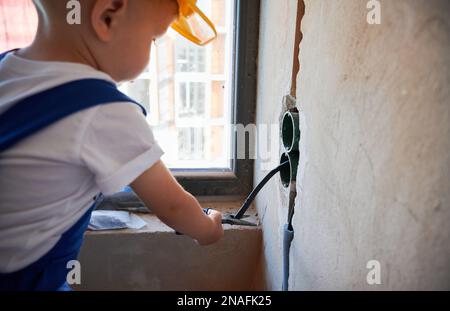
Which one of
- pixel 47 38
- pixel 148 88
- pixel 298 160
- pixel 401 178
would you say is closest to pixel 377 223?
pixel 401 178

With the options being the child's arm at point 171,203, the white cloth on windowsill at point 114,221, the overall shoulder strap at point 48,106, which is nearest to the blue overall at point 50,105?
the overall shoulder strap at point 48,106

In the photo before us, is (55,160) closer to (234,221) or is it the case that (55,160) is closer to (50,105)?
(50,105)

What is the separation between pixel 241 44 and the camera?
3.55 ft

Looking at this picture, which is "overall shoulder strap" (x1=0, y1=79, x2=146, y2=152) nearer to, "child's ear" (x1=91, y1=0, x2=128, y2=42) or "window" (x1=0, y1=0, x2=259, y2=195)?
"child's ear" (x1=91, y1=0, x2=128, y2=42)

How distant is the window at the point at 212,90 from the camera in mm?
1045

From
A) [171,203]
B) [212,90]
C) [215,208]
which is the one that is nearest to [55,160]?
[171,203]

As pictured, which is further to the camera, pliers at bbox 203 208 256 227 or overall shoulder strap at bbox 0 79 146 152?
pliers at bbox 203 208 256 227

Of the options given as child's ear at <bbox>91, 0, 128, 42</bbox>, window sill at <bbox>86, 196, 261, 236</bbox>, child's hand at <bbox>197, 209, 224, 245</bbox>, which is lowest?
window sill at <bbox>86, 196, 261, 236</bbox>

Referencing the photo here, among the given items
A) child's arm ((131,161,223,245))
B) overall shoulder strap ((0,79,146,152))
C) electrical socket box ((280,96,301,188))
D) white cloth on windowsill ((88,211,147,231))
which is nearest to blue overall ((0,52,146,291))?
overall shoulder strap ((0,79,146,152))

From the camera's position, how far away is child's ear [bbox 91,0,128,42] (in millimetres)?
513

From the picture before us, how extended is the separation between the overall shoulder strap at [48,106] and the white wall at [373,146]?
1.04ft

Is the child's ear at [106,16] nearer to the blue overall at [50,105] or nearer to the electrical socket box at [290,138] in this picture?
the blue overall at [50,105]

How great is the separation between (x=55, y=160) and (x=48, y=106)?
73mm

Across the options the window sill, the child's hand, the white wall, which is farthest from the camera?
the window sill
